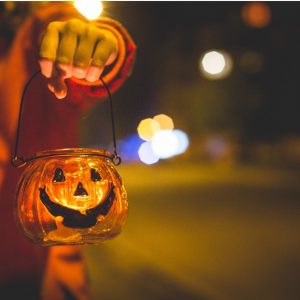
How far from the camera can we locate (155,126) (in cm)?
7700

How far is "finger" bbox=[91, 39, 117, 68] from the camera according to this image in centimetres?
186

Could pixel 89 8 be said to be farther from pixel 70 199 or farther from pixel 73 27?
pixel 70 199

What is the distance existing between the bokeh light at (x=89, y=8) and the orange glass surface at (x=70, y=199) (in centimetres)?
65

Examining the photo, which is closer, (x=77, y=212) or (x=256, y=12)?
(x=77, y=212)

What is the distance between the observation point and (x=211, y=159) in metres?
52.7

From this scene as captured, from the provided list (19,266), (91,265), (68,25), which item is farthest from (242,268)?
(68,25)

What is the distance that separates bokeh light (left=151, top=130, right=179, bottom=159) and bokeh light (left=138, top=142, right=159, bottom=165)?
0.43 metres

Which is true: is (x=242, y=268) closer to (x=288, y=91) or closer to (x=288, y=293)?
(x=288, y=293)

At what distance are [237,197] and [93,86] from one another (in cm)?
1858

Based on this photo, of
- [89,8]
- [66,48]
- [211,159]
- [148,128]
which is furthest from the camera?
[148,128]

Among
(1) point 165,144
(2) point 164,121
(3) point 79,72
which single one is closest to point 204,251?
(3) point 79,72

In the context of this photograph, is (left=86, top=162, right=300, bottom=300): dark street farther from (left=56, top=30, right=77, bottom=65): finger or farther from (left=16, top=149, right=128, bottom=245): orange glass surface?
(left=56, top=30, right=77, bottom=65): finger

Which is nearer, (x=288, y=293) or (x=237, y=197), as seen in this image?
(x=288, y=293)

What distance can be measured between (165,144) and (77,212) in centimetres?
6140
